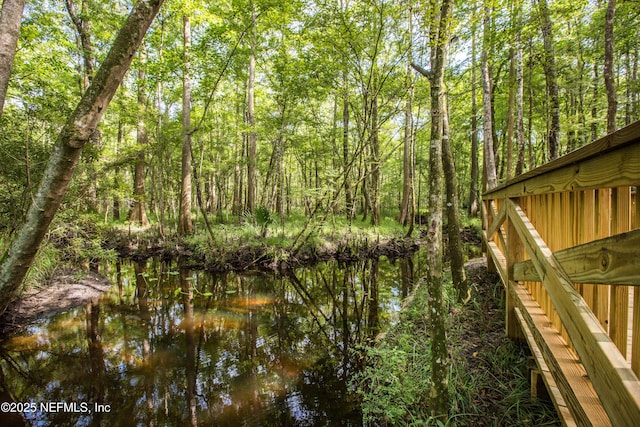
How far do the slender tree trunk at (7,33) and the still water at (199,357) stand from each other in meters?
3.67

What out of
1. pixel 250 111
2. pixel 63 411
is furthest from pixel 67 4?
pixel 63 411

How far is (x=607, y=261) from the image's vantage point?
1200 millimetres

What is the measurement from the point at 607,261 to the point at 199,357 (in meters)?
5.12

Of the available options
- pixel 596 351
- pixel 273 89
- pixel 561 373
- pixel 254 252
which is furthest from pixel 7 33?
pixel 273 89

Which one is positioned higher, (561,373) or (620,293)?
(620,293)

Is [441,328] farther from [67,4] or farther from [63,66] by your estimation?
[67,4]

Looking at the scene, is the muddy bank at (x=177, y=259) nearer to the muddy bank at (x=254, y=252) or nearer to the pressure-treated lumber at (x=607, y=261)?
the muddy bank at (x=254, y=252)

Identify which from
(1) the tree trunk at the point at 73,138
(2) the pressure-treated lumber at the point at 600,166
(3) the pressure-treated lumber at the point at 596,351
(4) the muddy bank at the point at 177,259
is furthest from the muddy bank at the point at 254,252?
(3) the pressure-treated lumber at the point at 596,351

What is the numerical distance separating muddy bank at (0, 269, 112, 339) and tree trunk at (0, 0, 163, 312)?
12.2 feet

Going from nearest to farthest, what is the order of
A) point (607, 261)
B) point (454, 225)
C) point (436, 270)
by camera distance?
point (607, 261)
point (436, 270)
point (454, 225)

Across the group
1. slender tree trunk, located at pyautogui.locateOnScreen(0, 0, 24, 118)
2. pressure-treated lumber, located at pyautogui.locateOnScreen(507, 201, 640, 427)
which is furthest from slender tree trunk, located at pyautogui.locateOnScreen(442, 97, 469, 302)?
slender tree trunk, located at pyautogui.locateOnScreen(0, 0, 24, 118)

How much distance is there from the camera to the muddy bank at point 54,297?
18.0 ft

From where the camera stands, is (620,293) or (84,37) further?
(84,37)

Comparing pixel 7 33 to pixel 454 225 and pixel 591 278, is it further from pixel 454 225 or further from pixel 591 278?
pixel 454 225
